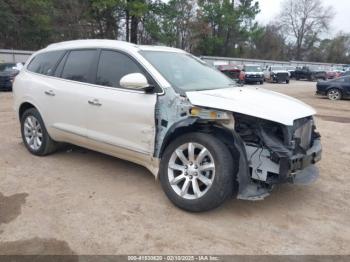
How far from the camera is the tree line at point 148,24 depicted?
3425cm

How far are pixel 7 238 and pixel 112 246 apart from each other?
1002 millimetres

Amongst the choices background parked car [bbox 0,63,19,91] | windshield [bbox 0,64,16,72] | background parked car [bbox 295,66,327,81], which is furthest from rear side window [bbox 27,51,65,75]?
background parked car [bbox 295,66,327,81]

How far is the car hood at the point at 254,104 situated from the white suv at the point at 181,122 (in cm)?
1

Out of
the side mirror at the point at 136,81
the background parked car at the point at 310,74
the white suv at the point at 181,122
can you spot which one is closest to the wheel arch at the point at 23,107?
the white suv at the point at 181,122

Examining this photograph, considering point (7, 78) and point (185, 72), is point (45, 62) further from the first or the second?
point (7, 78)

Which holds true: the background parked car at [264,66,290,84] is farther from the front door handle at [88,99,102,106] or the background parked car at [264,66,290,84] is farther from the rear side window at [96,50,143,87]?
the front door handle at [88,99,102,106]

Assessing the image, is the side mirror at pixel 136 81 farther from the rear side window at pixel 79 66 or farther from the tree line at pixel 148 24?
the tree line at pixel 148 24

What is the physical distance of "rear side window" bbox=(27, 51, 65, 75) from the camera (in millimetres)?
5625

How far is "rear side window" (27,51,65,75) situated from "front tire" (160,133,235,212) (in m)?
2.62

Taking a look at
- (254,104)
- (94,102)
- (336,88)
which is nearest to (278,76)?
(336,88)

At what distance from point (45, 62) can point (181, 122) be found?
2988 millimetres

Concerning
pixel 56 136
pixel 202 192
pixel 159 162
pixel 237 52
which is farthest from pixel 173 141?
pixel 237 52

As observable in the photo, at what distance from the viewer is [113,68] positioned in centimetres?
Answer: 476

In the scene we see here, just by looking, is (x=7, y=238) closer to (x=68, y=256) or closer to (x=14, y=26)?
(x=68, y=256)
